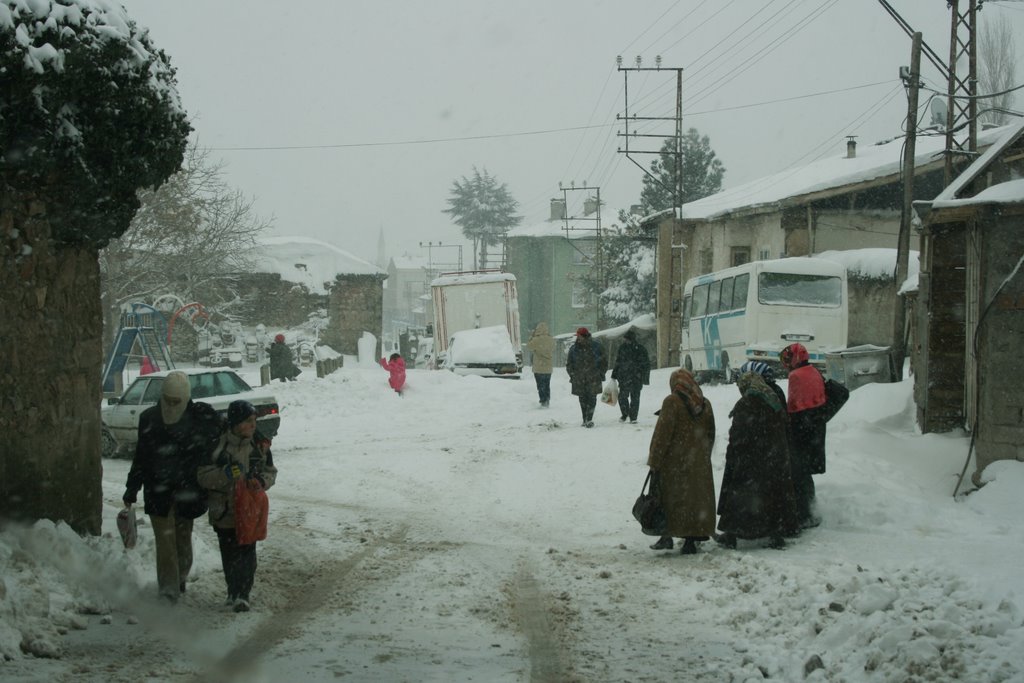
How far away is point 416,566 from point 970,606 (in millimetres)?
4273

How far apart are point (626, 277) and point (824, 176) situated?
15.1m

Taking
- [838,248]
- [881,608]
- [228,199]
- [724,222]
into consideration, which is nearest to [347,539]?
[881,608]

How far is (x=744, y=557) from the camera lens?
7785mm

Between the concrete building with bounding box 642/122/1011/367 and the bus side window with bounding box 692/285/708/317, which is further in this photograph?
the concrete building with bounding box 642/122/1011/367

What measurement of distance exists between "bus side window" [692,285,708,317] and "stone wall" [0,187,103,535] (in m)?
21.6

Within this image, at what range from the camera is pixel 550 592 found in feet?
23.8

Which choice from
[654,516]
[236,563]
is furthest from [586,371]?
[236,563]

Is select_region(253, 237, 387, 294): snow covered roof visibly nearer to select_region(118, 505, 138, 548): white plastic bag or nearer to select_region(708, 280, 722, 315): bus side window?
select_region(708, 280, 722, 315): bus side window

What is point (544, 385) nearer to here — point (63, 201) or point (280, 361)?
point (280, 361)

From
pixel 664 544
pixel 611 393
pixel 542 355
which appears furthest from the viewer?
pixel 542 355

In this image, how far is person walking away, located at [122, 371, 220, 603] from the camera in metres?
6.48

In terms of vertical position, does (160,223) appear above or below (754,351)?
above

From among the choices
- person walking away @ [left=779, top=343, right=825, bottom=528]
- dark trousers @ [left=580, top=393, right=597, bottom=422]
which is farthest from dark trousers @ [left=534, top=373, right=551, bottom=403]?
person walking away @ [left=779, top=343, right=825, bottom=528]

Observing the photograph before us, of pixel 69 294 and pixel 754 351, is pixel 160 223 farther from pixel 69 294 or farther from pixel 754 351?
pixel 69 294
